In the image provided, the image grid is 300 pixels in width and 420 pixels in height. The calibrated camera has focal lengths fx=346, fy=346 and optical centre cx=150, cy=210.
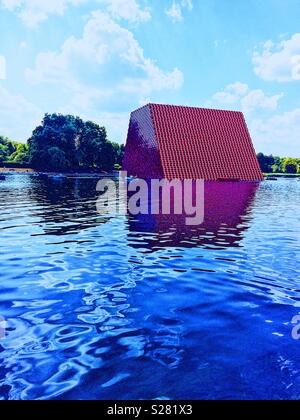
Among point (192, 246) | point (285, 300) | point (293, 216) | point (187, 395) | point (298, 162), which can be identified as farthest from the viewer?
point (298, 162)

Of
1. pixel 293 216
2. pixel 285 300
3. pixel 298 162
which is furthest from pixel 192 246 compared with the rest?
pixel 298 162

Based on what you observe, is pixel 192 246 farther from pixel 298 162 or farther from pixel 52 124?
pixel 298 162

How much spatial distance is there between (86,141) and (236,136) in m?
33.1

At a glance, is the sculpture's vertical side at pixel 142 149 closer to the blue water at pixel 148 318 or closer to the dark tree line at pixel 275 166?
the blue water at pixel 148 318

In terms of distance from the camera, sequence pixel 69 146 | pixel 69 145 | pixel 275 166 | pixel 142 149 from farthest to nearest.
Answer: pixel 275 166 < pixel 69 146 < pixel 69 145 < pixel 142 149

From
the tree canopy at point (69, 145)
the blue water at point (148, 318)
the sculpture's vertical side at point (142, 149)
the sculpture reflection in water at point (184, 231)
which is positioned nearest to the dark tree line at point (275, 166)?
the tree canopy at point (69, 145)

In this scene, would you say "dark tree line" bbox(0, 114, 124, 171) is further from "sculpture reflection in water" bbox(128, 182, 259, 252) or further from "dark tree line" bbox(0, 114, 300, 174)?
"sculpture reflection in water" bbox(128, 182, 259, 252)

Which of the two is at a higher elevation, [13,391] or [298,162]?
[298,162]

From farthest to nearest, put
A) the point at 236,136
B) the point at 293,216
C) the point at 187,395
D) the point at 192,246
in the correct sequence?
the point at 236,136, the point at 293,216, the point at 192,246, the point at 187,395

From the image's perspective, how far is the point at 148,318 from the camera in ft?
15.8

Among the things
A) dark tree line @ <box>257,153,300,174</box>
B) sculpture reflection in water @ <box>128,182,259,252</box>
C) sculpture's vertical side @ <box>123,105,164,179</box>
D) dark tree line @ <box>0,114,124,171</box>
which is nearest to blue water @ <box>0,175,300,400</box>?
sculpture reflection in water @ <box>128,182,259,252</box>

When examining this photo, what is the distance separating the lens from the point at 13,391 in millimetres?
3166

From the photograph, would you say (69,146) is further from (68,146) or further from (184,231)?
(184,231)

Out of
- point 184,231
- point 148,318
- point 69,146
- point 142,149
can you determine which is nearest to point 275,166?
point 142,149
